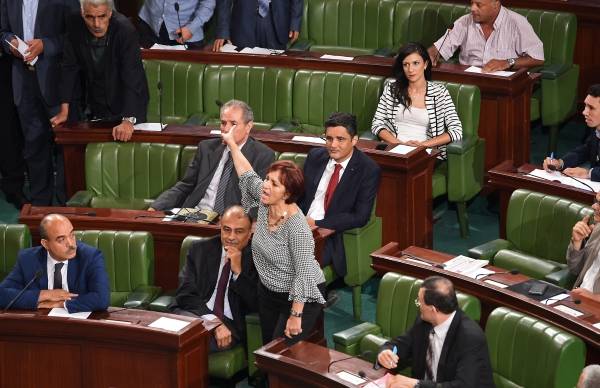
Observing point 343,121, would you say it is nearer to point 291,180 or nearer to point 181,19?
point 291,180

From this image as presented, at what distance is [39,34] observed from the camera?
6.10m

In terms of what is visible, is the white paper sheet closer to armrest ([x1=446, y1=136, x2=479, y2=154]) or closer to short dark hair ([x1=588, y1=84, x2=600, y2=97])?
armrest ([x1=446, y1=136, x2=479, y2=154])

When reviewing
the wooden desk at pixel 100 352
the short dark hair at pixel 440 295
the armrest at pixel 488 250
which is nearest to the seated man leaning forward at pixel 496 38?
the armrest at pixel 488 250

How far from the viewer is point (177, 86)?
6430 millimetres

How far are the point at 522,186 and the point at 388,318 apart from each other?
102 centimetres

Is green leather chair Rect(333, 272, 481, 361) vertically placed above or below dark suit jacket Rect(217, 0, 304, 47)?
below

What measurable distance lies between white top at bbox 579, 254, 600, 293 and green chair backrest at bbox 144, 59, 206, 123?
8.61ft

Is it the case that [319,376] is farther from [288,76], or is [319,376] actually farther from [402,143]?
[288,76]

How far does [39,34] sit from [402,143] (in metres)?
1.95

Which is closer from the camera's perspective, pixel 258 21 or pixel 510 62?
pixel 510 62

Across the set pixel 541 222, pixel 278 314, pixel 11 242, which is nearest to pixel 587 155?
pixel 541 222

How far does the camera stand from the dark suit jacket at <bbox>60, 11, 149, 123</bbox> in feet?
19.1

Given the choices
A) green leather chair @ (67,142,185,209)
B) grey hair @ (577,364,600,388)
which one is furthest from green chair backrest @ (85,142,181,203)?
grey hair @ (577,364,600,388)

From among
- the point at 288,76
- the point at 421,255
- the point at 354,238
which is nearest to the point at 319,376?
the point at 421,255
